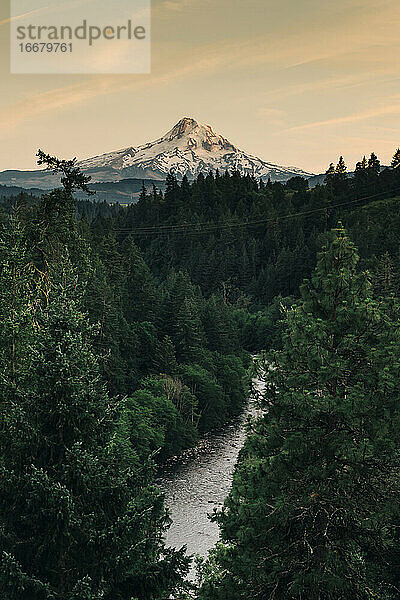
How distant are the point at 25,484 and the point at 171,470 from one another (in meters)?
33.7

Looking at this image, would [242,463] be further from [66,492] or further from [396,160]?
[396,160]

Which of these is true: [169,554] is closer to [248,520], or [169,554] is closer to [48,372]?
[248,520]

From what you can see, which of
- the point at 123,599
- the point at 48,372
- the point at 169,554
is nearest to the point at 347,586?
the point at 169,554

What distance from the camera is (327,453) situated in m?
13.0

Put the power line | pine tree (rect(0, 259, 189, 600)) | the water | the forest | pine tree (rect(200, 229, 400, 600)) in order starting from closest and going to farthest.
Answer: pine tree (rect(0, 259, 189, 600))
the forest
pine tree (rect(200, 229, 400, 600))
the water
the power line

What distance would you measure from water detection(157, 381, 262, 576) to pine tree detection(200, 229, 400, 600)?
47.4 ft

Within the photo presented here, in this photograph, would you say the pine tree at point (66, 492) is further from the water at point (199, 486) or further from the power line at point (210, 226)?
the power line at point (210, 226)

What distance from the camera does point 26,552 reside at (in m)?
10.5

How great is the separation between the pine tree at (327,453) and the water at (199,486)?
14458 millimetres

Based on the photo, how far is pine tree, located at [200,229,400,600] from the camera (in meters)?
12.5

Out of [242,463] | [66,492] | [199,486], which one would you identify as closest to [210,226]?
[199,486]

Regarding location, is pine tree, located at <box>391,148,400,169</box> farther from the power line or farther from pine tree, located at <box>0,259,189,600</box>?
pine tree, located at <box>0,259,189,600</box>

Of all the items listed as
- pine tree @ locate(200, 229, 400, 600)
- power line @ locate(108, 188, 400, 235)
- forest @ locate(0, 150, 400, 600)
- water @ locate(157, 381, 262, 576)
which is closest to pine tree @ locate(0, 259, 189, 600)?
forest @ locate(0, 150, 400, 600)

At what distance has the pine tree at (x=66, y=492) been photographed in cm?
1020
